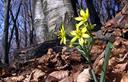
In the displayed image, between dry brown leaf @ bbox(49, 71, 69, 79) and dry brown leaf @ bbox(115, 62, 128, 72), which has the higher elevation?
dry brown leaf @ bbox(115, 62, 128, 72)

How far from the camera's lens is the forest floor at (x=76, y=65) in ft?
7.61

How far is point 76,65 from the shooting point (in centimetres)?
278

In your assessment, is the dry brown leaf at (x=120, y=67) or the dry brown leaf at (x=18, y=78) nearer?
the dry brown leaf at (x=120, y=67)

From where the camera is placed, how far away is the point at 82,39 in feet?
5.82

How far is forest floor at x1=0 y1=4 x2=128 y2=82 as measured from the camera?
2.32 meters

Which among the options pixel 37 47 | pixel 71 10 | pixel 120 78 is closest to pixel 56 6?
pixel 71 10

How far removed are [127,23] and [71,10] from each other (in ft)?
4.55

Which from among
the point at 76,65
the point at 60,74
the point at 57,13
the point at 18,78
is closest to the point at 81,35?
the point at 60,74

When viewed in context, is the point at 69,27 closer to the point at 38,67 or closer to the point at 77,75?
the point at 38,67

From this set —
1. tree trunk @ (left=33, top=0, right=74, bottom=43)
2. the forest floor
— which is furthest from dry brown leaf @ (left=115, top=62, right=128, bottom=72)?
tree trunk @ (left=33, top=0, right=74, bottom=43)

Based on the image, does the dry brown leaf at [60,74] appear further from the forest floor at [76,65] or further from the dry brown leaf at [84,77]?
the dry brown leaf at [84,77]

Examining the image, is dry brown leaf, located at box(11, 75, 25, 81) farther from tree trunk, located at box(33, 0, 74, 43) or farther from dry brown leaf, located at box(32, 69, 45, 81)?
tree trunk, located at box(33, 0, 74, 43)

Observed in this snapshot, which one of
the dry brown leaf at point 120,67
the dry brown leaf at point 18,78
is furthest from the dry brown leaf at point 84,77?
the dry brown leaf at point 18,78

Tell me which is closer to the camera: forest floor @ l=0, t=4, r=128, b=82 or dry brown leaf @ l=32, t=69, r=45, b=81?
forest floor @ l=0, t=4, r=128, b=82
